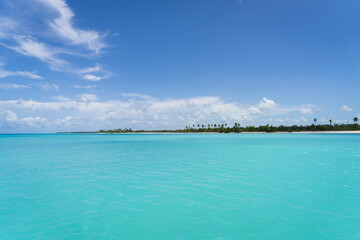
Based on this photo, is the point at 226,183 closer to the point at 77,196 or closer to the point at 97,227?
the point at 97,227

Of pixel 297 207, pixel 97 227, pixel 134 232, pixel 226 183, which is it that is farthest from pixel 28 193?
pixel 297 207

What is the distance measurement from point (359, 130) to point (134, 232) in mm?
231138

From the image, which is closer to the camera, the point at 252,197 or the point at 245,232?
the point at 245,232

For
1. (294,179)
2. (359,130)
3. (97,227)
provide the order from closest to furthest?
(97,227) → (294,179) → (359,130)

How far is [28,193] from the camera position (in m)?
12.6

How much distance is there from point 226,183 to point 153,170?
777 cm

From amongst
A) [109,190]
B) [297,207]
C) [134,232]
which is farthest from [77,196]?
[297,207]

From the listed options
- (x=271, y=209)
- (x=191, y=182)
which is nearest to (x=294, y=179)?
(x=271, y=209)

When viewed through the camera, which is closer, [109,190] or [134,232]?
[134,232]

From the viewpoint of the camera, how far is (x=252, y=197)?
11.1 meters

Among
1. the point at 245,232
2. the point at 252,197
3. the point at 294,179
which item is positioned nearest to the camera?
the point at 245,232

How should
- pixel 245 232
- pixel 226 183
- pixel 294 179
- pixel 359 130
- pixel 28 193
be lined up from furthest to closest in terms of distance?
1. pixel 359 130
2. pixel 294 179
3. pixel 226 183
4. pixel 28 193
5. pixel 245 232

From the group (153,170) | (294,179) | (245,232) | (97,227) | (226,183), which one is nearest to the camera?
(245,232)

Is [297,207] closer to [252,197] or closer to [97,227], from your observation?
[252,197]
